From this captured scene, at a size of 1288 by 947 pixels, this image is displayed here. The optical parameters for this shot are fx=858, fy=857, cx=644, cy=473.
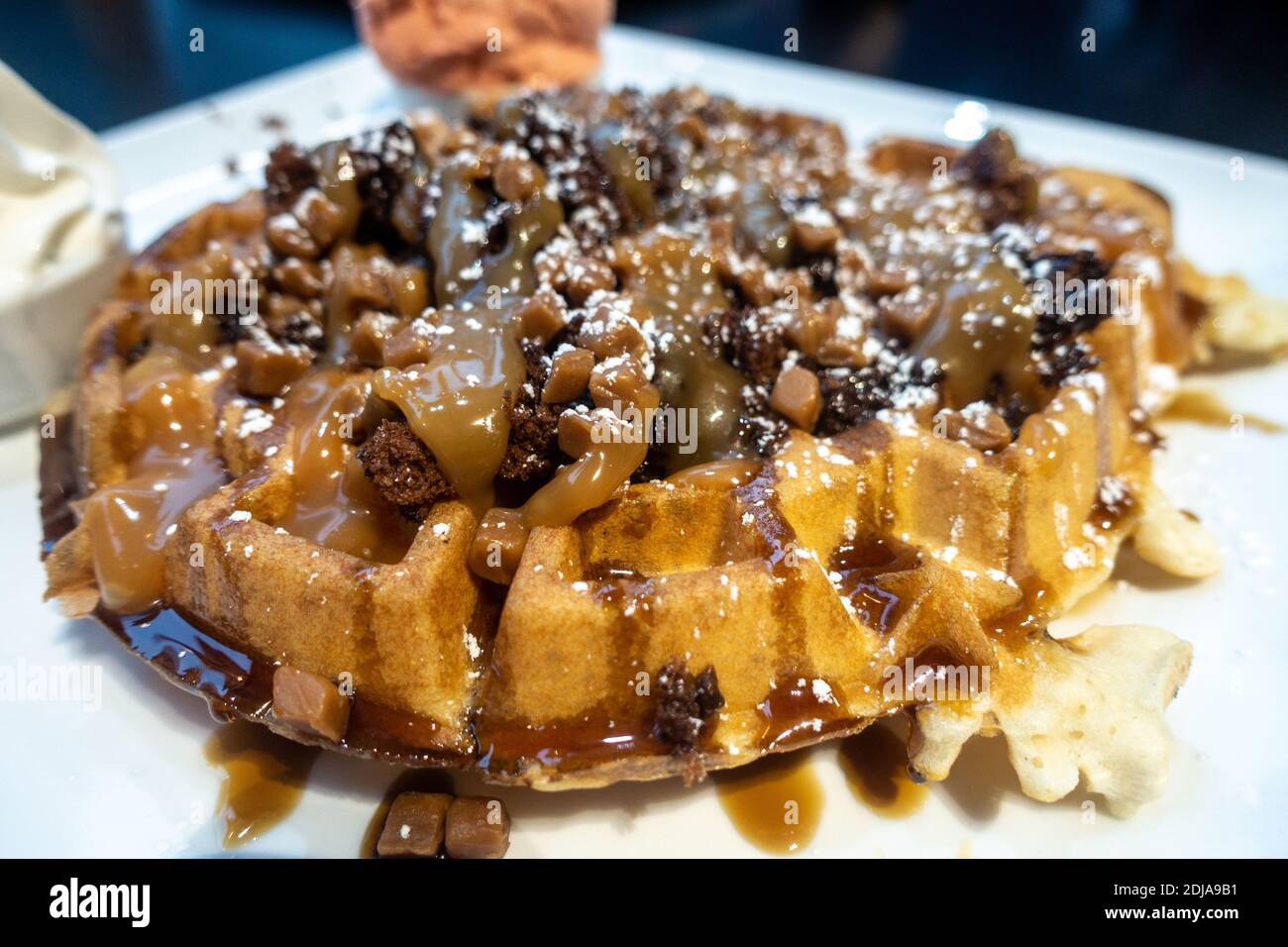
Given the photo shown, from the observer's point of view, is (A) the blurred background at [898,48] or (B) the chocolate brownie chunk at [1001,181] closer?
(B) the chocolate brownie chunk at [1001,181]

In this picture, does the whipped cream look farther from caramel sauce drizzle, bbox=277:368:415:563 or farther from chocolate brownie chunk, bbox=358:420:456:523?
chocolate brownie chunk, bbox=358:420:456:523

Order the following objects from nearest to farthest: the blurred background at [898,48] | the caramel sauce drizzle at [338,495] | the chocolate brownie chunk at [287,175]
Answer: the caramel sauce drizzle at [338,495] < the chocolate brownie chunk at [287,175] < the blurred background at [898,48]

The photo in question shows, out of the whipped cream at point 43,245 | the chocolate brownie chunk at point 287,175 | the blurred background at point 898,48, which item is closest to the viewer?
the chocolate brownie chunk at point 287,175

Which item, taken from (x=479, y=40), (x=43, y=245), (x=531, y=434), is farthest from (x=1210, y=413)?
(x=43, y=245)

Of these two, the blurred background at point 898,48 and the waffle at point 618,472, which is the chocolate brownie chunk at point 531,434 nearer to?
the waffle at point 618,472

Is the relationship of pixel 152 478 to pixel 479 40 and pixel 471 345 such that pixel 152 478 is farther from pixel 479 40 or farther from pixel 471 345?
pixel 479 40

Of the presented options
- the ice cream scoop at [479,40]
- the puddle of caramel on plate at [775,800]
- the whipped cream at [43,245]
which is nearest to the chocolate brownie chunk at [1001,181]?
the puddle of caramel on plate at [775,800]
